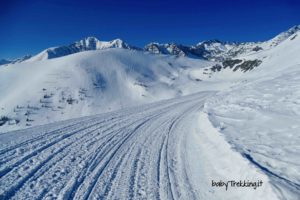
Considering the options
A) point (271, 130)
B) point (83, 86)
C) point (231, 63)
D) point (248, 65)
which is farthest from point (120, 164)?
point (231, 63)

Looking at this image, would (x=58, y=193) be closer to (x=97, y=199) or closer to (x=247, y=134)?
(x=97, y=199)

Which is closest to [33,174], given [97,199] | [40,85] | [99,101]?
[97,199]

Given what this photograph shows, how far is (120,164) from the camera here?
884 cm

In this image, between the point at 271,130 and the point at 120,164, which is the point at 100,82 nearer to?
the point at 271,130

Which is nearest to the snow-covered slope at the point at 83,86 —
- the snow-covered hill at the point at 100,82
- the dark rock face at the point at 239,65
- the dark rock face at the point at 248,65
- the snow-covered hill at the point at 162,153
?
the snow-covered hill at the point at 100,82

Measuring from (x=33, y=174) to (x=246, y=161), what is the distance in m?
5.97

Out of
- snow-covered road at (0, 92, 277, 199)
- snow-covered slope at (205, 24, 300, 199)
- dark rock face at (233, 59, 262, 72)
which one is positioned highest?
dark rock face at (233, 59, 262, 72)

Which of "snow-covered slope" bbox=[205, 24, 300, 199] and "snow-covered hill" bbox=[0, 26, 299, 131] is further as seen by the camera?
"snow-covered hill" bbox=[0, 26, 299, 131]

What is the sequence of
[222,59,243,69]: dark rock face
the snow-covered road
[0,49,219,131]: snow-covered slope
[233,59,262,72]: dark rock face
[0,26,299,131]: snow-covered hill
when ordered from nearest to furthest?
the snow-covered road, [0,49,219,131]: snow-covered slope, [0,26,299,131]: snow-covered hill, [233,59,262,72]: dark rock face, [222,59,243,69]: dark rock face

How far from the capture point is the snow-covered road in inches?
267

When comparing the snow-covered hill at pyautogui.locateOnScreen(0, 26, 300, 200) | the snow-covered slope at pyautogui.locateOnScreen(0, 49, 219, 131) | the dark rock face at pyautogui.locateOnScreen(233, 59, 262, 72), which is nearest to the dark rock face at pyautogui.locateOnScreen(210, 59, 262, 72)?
the dark rock face at pyautogui.locateOnScreen(233, 59, 262, 72)

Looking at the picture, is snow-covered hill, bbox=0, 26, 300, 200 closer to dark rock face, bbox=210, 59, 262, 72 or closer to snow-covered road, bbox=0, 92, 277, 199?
snow-covered road, bbox=0, 92, 277, 199

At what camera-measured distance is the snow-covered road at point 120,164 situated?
6785mm

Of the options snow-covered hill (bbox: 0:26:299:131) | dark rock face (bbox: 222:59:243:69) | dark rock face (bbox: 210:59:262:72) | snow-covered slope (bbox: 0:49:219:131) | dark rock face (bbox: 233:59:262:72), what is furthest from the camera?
dark rock face (bbox: 222:59:243:69)
